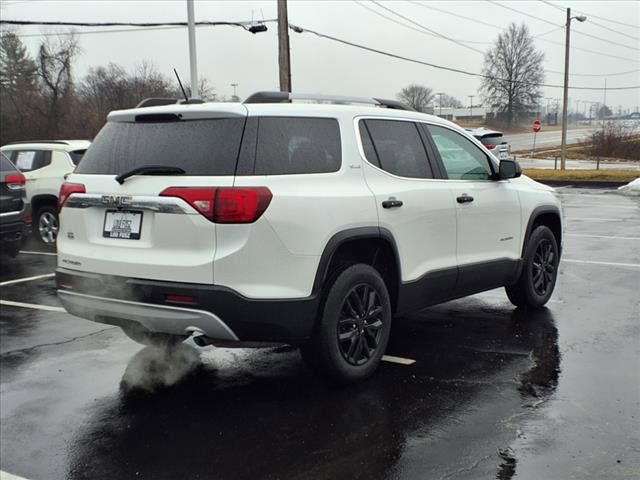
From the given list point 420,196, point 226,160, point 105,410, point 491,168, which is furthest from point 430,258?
point 105,410

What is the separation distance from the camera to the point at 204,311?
12.8 feet

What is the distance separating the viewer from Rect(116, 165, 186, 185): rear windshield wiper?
4051 mm

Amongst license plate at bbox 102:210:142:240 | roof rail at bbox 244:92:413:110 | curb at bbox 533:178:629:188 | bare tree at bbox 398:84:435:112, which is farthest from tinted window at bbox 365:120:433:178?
bare tree at bbox 398:84:435:112

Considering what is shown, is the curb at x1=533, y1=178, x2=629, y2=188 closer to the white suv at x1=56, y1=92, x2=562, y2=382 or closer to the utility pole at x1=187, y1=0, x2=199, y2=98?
the utility pole at x1=187, y1=0, x2=199, y2=98

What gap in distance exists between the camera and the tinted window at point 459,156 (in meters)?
5.46

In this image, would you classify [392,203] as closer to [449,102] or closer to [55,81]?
[55,81]

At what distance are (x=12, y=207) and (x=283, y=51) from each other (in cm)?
1124

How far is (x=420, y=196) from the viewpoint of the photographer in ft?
16.2

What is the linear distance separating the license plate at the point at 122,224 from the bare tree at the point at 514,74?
88137 millimetres

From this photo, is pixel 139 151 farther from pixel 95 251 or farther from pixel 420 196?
pixel 420 196

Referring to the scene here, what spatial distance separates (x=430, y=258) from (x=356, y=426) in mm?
1536

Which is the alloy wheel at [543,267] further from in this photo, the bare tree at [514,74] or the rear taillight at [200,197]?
the bare tree at [514,74]

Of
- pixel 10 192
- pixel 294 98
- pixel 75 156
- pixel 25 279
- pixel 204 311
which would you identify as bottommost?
pixel 25 279

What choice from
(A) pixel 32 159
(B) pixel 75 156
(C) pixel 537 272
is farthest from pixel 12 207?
(C) pixel 537 272
